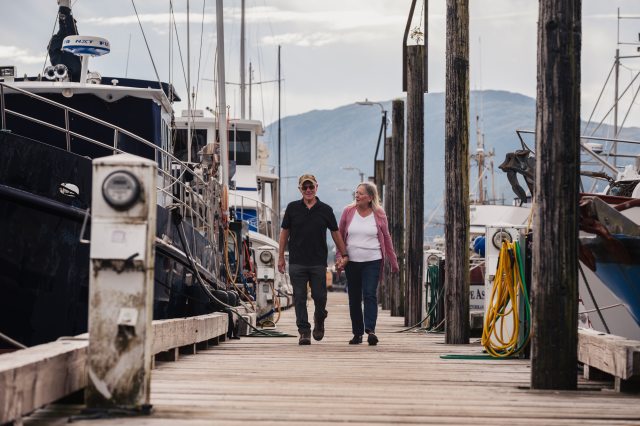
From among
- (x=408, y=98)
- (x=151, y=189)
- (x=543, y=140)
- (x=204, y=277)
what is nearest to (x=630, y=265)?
(x=543, y=140)

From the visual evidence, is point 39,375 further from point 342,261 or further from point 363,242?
point 363,242

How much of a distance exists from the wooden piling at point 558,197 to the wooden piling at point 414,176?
445 inches

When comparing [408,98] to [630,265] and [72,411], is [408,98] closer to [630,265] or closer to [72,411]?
[630,265]

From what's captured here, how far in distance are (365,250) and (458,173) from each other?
1654 mm

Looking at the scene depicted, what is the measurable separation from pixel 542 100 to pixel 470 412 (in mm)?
2322

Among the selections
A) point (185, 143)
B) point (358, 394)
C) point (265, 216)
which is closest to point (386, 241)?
point (358, 394)

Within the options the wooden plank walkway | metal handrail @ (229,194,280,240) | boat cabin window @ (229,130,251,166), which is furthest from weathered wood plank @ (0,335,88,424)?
boat cabin window @ (229,130,251,166)

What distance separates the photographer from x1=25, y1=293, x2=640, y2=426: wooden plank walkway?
5.67m

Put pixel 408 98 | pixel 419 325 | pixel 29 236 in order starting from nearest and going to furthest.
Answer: pixel 29 236 → pixel 419 325 → pixel 408 98

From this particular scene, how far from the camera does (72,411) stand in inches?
224

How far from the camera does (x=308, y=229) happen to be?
11773 millimetres

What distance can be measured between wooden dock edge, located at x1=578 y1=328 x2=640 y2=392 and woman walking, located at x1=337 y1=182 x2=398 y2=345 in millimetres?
3928

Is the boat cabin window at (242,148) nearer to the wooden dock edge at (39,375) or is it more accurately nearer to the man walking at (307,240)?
the man walking at (307,240)

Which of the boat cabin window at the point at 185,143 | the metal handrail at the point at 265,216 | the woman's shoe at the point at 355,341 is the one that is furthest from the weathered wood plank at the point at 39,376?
the metal handrail at the point at 265,216
